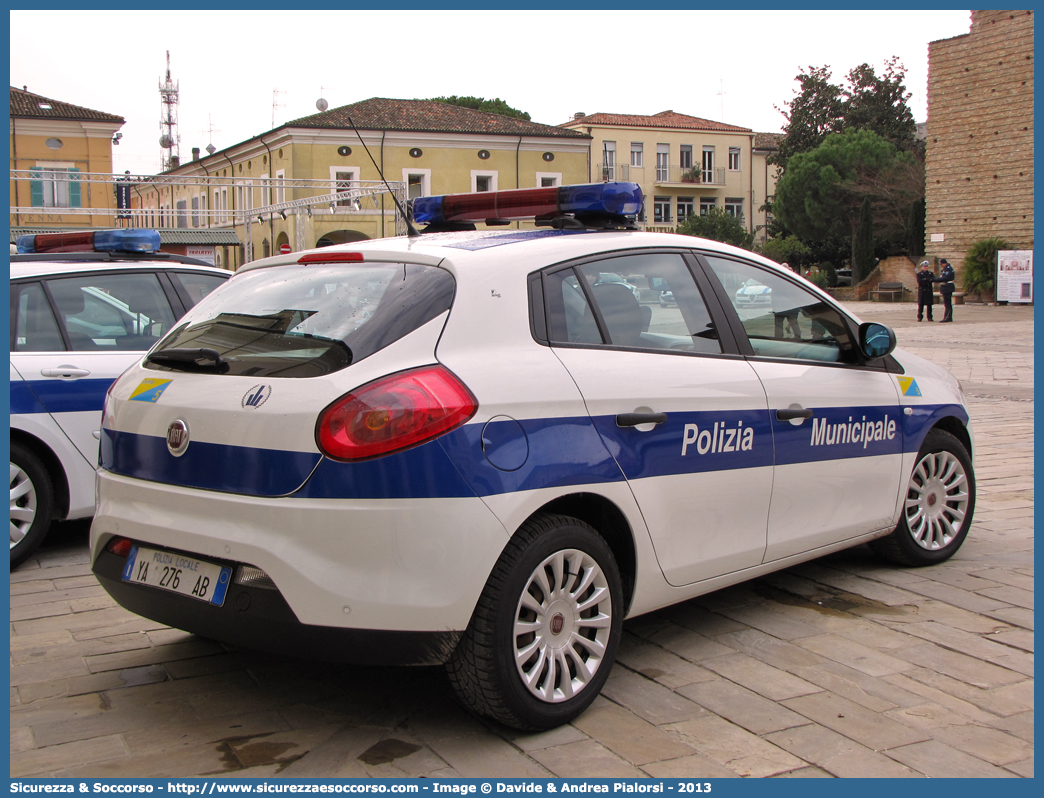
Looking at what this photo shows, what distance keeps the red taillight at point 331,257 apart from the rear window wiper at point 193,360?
20.8 inches

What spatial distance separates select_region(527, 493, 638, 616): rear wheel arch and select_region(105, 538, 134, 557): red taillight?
141 centimetres

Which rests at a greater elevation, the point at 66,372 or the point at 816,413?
the point at 66,372

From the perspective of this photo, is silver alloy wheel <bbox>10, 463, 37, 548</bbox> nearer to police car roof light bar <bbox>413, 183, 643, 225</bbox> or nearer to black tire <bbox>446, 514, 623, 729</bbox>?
police car roof light bar <bbox>413, 183, 643, 225</bbox>

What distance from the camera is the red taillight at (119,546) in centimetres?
330

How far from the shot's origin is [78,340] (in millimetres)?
5449

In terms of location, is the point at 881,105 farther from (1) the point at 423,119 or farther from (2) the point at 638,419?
(2) the point at 638,419

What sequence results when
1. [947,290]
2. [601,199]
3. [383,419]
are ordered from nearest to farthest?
[383,419] → [601,199] → [947,290]

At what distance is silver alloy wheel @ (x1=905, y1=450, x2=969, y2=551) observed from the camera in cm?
495

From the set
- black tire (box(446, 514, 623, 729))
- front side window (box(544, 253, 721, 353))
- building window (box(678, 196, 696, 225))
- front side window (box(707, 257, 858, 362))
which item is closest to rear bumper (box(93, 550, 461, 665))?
black tire (box(446, 514, 623, 729))

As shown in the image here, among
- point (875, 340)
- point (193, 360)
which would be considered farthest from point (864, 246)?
point (193, 360)

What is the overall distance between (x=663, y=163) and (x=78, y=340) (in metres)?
70.8

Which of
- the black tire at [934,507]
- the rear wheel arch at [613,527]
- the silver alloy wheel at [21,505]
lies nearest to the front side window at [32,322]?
the silver alloy wheel at [21,505]

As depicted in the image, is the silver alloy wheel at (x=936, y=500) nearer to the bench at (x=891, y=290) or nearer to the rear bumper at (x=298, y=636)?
the rear bumper at (x=298, y=636)

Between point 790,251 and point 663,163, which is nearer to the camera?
point 790,251
